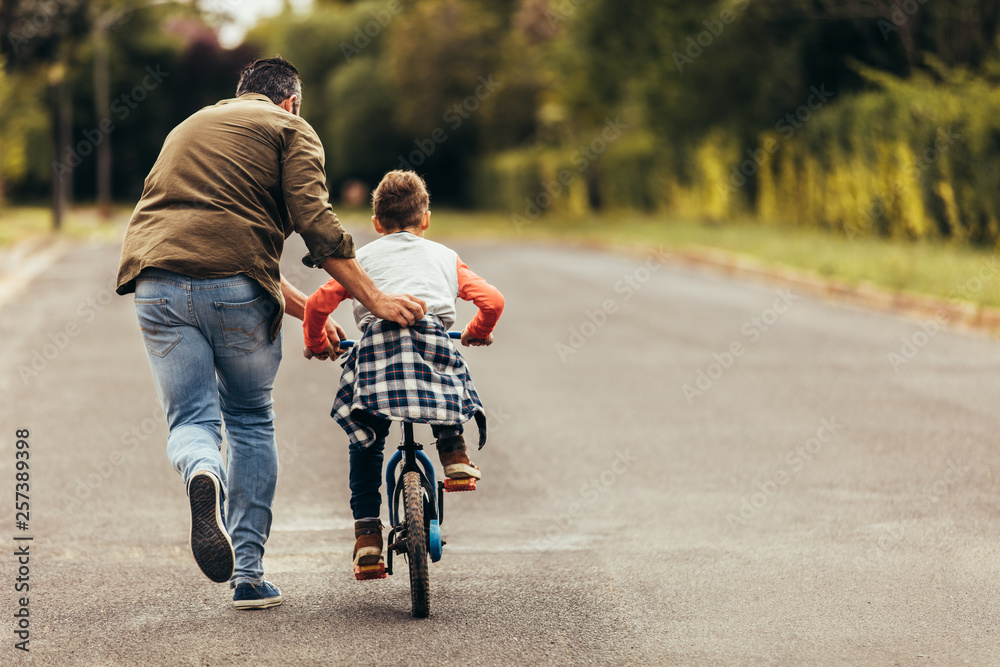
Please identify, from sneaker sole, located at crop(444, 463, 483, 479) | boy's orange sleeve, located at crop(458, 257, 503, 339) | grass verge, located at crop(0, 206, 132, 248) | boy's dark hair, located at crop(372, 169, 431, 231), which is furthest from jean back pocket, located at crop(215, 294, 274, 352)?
grass verge, located at crop(0, 206, 132, 248)

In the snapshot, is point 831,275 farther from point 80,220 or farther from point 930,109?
point 80,220

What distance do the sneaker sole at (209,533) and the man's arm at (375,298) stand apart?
0.75 meters

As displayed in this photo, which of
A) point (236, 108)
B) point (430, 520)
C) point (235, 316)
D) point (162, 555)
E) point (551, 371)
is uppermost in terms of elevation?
point (236, 108)

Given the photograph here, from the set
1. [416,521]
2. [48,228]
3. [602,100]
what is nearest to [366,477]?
[416,521]

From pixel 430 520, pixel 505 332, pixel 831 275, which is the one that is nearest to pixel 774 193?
pixel 831 275

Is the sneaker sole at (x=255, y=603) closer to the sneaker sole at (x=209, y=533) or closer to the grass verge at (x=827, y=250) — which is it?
the sneaker sole at (x=209, y=533)

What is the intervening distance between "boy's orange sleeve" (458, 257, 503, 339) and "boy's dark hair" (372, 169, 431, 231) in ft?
0.83

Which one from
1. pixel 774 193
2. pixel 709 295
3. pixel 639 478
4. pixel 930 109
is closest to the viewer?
pixel 639 478

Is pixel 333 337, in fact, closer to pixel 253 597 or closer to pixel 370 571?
pixel 370 571

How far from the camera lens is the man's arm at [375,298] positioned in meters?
4.04

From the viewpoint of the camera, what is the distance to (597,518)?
5.65m

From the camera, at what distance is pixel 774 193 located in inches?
972

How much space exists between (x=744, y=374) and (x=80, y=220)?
2781cm

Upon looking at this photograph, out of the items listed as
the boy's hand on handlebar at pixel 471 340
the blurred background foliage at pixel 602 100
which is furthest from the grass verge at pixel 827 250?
the boy's hand on handlebar at pixel 471 340
